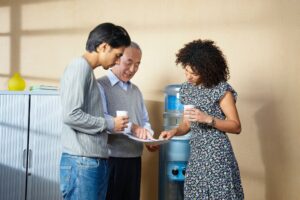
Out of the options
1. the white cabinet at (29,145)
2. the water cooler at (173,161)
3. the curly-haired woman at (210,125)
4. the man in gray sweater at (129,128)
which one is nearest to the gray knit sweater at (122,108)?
the man in gray sweater at (129,128)

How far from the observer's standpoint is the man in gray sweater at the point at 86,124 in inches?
62.7

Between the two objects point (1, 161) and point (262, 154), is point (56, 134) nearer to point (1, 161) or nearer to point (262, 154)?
point (1, 161)

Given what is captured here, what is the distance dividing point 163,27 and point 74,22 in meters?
0.91

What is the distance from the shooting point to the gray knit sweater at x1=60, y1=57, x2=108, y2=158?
5.20 feet

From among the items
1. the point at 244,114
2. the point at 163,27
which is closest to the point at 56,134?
the point at 163,27

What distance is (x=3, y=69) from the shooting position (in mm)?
3865

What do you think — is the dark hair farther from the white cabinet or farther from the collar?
the white cabinet

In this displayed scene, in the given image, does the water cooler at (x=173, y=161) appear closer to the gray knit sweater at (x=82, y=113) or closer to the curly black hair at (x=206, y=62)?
the curly black hair at (x=206, y=62)

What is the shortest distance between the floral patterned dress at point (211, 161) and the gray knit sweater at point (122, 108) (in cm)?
38

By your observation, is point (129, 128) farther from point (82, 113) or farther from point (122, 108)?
point (82, 113)

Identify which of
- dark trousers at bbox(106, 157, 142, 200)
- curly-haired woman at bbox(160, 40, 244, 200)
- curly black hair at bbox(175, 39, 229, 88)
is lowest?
dark trousers at bbox(106, 157, 142, 200)

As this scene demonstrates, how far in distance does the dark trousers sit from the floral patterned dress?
38 centimetres

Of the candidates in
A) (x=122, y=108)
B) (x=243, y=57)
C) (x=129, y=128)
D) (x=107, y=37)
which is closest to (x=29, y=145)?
(x=122, y=108)

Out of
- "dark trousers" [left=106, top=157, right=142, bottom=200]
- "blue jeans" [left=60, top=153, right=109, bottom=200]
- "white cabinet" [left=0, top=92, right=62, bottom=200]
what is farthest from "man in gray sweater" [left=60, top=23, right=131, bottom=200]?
"white cabinet" [left=0, top=92, right=62, bottom=200]
